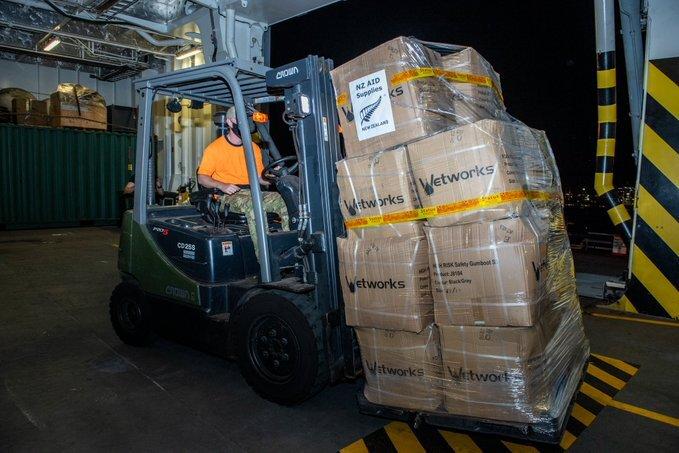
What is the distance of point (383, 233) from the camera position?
2.66m

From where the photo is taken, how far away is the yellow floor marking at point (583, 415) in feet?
9.75

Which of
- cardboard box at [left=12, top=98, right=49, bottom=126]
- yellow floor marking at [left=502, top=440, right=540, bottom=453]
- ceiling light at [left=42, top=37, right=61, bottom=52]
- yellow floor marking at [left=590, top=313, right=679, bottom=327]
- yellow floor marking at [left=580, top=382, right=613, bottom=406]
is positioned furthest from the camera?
cardboard box at [left=12, top=98, right=49, bottom=126]

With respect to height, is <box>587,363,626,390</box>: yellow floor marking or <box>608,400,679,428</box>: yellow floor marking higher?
<box>587,363,626,390</box>: yellow floor marking

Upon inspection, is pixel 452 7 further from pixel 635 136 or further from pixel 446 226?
pixel 446 226

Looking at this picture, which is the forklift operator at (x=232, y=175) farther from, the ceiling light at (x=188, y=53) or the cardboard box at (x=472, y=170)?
the ceiling light at (x=188, y=53)

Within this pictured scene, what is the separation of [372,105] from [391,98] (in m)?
0.14

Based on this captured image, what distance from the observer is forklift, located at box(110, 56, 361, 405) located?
3045mm

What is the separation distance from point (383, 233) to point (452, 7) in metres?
9.59

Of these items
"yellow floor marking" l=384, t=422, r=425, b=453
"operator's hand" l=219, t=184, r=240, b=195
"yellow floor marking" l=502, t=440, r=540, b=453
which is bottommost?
"yellow floor marking" l=502, t=440, r=540, b=453

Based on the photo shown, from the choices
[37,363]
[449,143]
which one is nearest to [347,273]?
[449,143]

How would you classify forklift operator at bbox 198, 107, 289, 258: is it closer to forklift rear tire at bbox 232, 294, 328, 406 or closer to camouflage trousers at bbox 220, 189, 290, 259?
camouflage trousers at bbox 220, 189, 290, 259

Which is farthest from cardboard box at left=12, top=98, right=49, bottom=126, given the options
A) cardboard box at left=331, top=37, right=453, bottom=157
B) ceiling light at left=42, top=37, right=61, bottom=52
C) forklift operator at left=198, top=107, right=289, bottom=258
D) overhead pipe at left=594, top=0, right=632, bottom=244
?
overhead pipe at left=594, top=0, right=632, bottom=244

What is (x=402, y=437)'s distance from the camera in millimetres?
2781

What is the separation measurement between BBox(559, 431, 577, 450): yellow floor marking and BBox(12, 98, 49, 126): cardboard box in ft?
52.3
